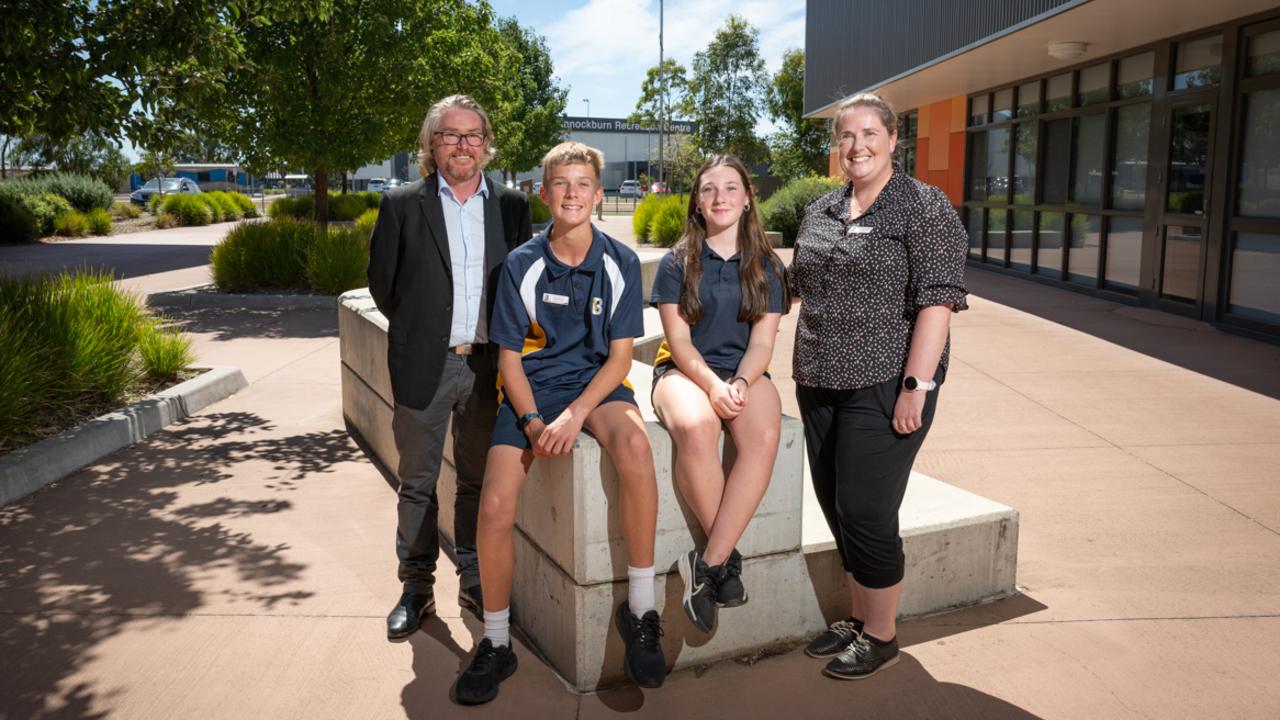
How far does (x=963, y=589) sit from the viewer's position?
4.03m

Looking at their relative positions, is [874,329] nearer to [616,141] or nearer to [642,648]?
[642,648]

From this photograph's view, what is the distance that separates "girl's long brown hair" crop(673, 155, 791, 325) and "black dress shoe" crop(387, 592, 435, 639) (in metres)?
1.48

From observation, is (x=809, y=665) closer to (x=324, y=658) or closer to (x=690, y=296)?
(x=690, y=296)

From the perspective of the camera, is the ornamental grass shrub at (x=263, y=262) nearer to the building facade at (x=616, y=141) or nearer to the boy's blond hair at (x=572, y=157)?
the boy's blond hair at (x=572, y=157)

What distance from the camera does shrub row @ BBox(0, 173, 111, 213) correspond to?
3022 cm

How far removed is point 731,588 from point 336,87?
13.8 meters

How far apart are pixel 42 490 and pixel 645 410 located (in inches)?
146

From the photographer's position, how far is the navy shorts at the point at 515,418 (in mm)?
3350

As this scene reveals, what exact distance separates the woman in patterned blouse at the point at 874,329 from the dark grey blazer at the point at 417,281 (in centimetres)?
124

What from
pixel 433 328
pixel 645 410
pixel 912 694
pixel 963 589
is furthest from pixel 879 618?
pixel 433 328

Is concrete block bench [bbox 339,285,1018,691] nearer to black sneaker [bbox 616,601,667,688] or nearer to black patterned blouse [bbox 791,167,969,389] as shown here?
black sneaker [bbox 616,601,667,688]

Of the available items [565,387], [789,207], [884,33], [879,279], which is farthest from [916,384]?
[789,207]

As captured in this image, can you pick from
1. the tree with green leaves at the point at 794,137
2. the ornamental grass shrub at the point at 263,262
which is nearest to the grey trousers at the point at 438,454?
the ornamental grass shrub at the point at 263,262

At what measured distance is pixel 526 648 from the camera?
3.68 m
